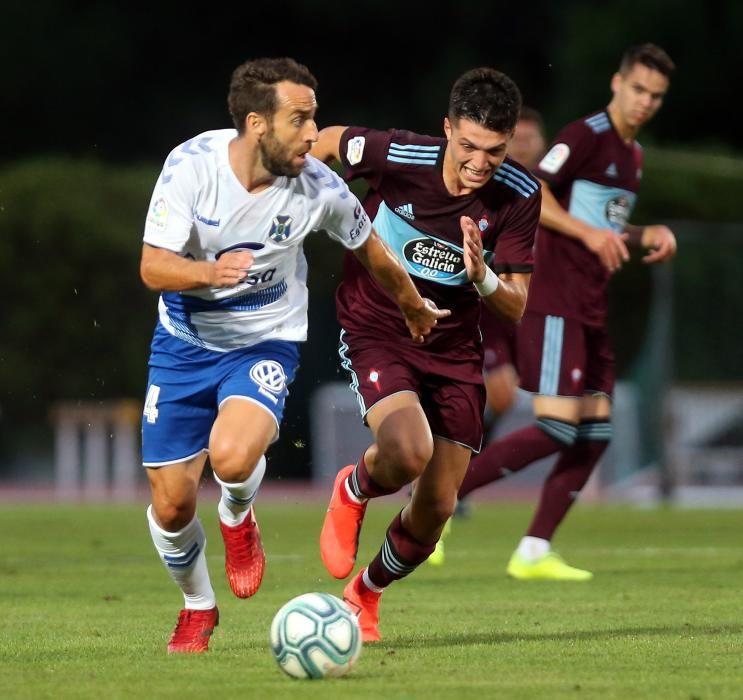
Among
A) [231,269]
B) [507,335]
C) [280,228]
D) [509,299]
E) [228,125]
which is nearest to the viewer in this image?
[231,269]

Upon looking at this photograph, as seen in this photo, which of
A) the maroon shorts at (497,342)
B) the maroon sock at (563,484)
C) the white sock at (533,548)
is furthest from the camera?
the maroon shorts at (497,342)

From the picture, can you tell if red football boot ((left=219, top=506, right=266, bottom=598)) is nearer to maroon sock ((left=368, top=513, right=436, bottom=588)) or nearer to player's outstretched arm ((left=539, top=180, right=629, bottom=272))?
maroon sock ((left=368, top=513, right=436, bottom=588))

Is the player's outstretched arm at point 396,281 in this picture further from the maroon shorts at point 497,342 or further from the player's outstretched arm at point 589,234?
the maroon shorts at point 497,342

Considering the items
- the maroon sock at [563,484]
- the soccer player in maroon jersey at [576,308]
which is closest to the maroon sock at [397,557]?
the maroon sock at [563,484]

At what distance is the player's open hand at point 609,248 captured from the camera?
29.6ft

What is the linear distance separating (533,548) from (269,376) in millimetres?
3276

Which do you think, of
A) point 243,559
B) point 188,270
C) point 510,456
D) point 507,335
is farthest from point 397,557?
point 507,335

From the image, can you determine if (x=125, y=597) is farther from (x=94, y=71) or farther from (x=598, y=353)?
(x=94, y=71)

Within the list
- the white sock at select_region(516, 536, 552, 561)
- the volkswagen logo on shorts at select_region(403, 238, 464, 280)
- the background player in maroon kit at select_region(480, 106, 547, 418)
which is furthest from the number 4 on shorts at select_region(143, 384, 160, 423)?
the background player in maroon kit at select_region(480, 106, 547, 418)

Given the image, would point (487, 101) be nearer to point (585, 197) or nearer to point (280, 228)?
point (280, 228)

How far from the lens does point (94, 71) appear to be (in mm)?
31594

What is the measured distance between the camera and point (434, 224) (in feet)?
24.0

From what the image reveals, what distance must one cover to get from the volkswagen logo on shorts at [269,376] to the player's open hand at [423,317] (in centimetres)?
52

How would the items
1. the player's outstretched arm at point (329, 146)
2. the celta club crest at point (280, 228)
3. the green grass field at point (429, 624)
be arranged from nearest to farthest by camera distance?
the green grass field at point (429, 624) → the celta club crest at point (280, 228) → the player's outstretched arm at point (329, 146)
